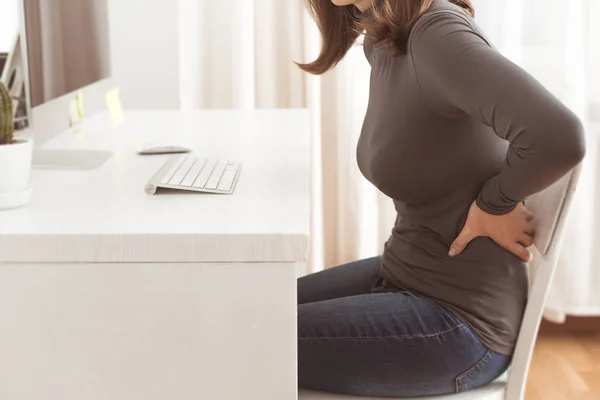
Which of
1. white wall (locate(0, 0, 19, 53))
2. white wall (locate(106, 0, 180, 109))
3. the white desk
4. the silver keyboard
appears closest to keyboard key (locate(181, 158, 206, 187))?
the silver keyboard

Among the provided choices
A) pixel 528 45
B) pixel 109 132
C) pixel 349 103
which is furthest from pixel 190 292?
pixel 528 45

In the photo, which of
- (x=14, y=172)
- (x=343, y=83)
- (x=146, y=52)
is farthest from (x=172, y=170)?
(x=146, y=52)

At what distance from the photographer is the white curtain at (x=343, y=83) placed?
7.99 feet

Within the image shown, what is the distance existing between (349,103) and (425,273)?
1.27 metres

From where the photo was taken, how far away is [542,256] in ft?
3.87

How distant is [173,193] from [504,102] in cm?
50

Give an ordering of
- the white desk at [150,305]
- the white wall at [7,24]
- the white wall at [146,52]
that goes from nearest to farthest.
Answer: the white desk at [150,305] → the white wall at [7,24] → the white wall at [146,52]

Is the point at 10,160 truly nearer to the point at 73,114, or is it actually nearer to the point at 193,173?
the point at 193,173

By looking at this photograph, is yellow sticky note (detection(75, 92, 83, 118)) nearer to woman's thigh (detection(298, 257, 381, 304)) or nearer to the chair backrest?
woman's thigh (detection(298, 257, 381, 304))

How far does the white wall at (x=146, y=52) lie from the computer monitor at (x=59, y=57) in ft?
1.33

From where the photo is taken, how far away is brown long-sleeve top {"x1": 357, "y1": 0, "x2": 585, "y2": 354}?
42.6 inches

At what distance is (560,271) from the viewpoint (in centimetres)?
254

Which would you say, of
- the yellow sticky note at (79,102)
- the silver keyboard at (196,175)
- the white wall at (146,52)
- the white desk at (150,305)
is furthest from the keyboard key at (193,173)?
the white wall at (146,52)

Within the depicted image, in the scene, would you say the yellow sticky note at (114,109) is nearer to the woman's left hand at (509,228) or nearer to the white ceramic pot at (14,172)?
the white ceramic pot at (14,172)
